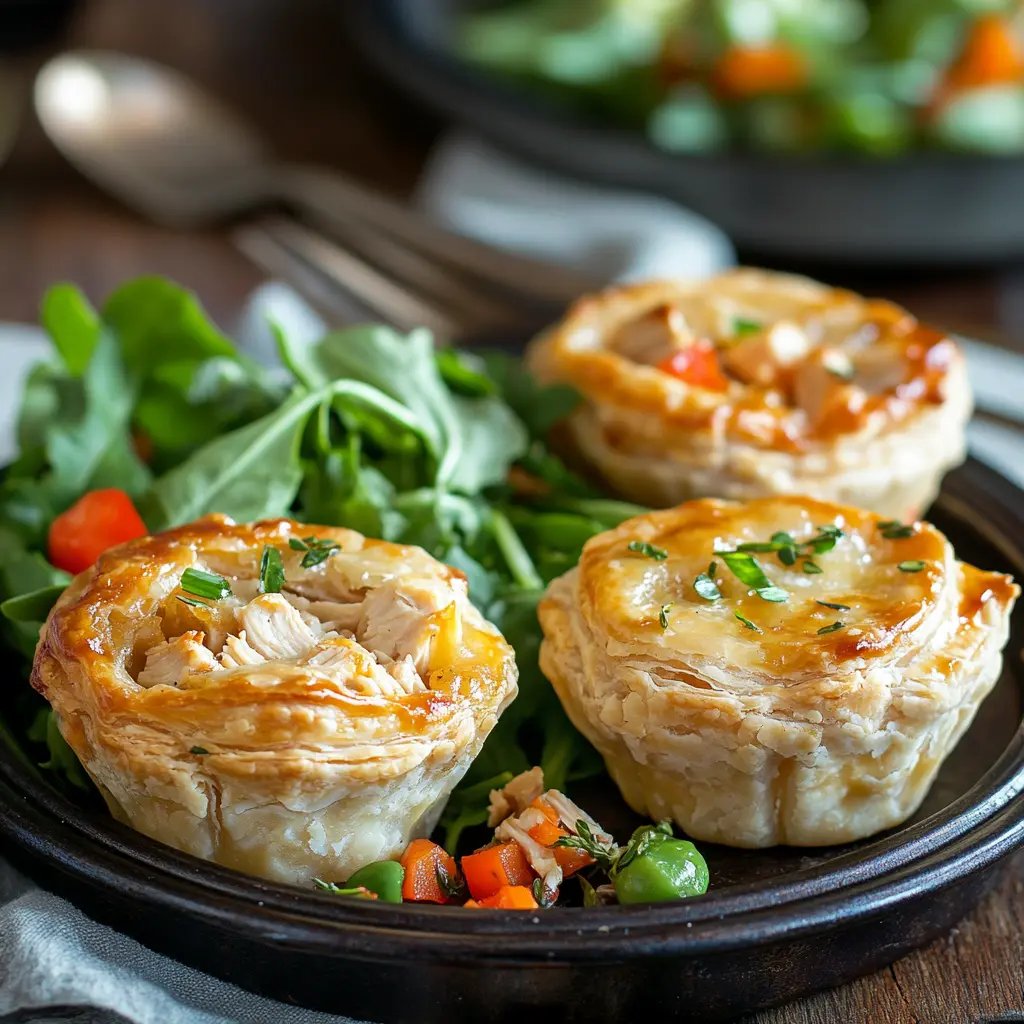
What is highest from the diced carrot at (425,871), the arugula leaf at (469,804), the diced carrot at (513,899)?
the diced carrot at (513,899)

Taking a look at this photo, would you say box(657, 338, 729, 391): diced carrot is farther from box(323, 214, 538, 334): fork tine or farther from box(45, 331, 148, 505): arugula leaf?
box(45, 331, 148, 505): arugula leaf

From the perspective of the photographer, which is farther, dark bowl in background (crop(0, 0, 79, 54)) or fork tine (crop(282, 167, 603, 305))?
dark bowl in background (crop(0, 0, 79, 54))

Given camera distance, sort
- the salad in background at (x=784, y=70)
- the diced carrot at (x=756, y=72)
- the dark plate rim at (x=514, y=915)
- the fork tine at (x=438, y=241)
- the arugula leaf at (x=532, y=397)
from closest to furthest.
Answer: the dark plate rim at (x=514, y=915) < the arugula leaf at (x=532, y=397) < the fork tine at (x=438, y=241) < the salad in background at (x=784, y=70) < the diced carrot at (x=756, y=72)

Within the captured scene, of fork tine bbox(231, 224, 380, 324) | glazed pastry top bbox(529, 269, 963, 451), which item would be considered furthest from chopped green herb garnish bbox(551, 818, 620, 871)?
fork tine bbox(231, 224, 380, 324)

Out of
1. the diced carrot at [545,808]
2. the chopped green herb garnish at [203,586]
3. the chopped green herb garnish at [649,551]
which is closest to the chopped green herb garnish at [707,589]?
the chopped green herb garnish at [649,551]

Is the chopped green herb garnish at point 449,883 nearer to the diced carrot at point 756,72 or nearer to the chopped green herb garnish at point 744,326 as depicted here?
the chopped green herb garnish at point 744,326

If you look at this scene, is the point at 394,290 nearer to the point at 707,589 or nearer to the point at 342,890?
the point at 707,589

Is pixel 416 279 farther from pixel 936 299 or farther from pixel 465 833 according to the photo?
pixel 465 833
